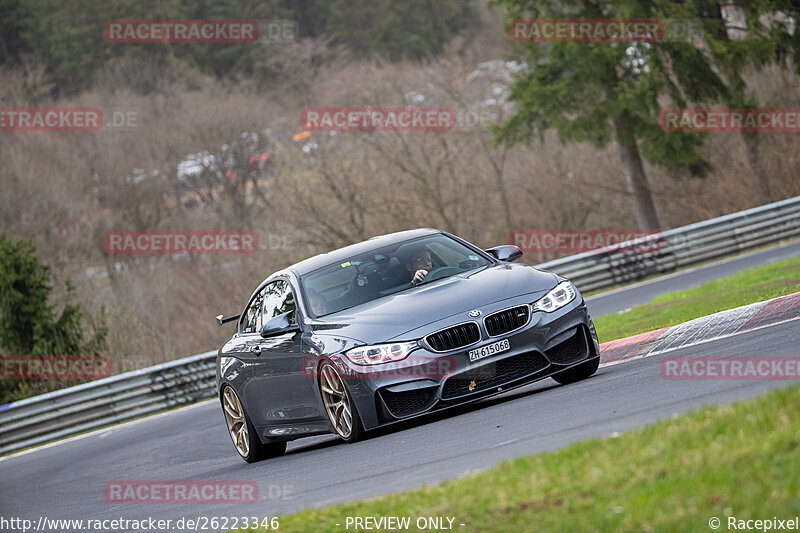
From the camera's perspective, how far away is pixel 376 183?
160 feet

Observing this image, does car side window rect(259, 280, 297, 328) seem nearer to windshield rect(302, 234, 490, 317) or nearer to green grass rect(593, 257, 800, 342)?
windshield rect(302, 234, 490, 317)

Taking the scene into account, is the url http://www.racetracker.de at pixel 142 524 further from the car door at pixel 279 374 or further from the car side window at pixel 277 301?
the car side window at pixel 277 301

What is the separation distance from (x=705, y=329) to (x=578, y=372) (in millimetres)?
1913

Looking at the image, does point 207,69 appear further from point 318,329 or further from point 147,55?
point 318,329

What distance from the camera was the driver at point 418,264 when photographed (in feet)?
36.2

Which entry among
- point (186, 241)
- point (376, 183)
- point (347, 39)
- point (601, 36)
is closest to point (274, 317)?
point (601, 36)

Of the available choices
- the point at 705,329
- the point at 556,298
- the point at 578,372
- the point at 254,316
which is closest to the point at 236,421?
the point at 254,316

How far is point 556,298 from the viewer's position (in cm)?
1022

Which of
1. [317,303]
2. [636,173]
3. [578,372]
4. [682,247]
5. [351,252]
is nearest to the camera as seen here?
[578,372]

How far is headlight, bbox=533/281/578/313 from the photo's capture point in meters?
10.1

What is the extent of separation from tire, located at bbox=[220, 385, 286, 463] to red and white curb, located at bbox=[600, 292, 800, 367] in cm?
332

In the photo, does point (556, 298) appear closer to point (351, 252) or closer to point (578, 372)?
point (578, 372)

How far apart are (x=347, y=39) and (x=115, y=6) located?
1680cm

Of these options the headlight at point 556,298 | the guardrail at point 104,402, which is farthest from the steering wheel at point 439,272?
the guardrail at point 104,402
